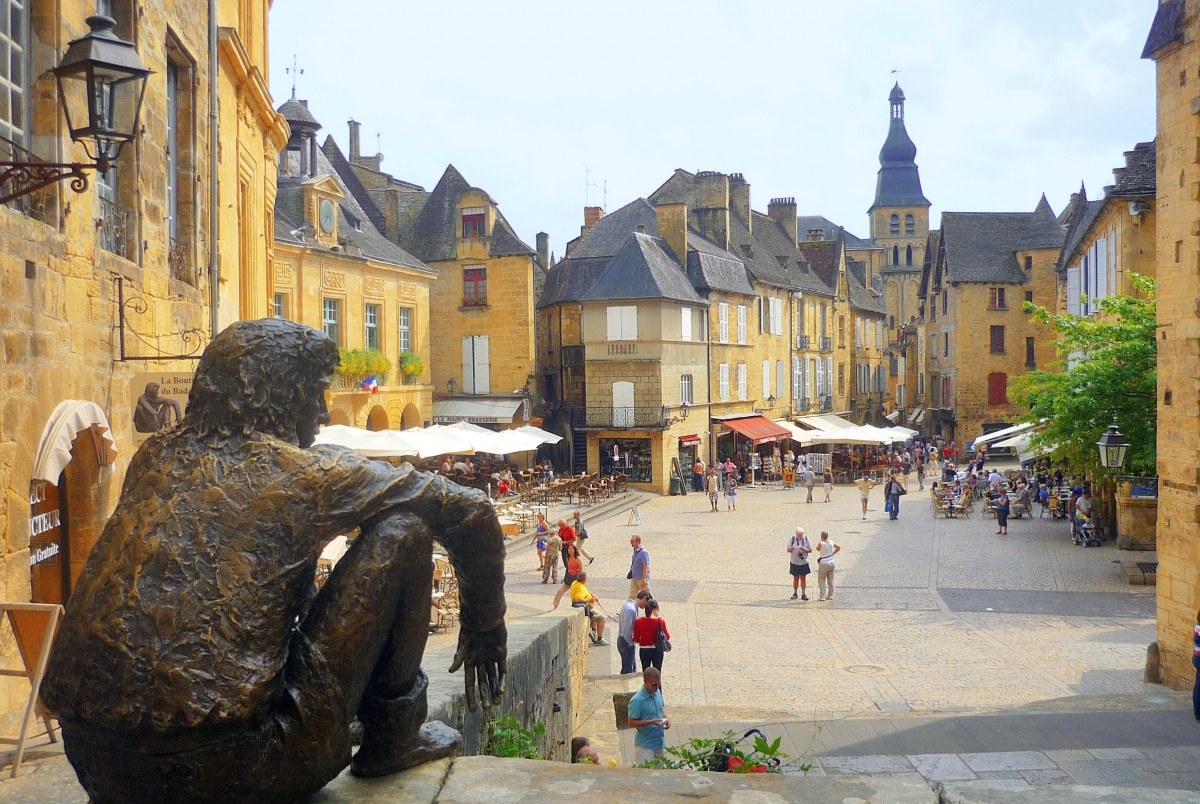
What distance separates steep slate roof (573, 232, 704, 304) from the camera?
35188mm

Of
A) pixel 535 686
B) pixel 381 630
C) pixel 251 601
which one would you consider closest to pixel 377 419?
pixel 535 686

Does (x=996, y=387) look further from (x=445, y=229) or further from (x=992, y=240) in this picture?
(x=445, y=229)

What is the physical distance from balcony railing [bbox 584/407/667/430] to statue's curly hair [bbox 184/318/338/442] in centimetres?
3213

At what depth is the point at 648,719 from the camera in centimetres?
743

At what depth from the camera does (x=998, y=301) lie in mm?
51625

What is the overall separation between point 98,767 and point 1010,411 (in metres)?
53.3

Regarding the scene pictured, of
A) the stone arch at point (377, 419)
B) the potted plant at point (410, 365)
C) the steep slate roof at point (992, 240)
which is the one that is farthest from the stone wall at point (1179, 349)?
the steep slate roof at point (992, 240)

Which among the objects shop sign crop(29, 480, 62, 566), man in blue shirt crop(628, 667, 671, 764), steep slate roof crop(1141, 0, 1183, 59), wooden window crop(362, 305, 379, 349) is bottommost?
man in blue shirt crop(628, 667, 671, 764)

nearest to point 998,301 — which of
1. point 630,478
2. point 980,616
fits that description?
point 630,478

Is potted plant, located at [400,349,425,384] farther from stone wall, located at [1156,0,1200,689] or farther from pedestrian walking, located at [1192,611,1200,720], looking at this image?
pedestrian walking, located at [1192,611,1200,720]

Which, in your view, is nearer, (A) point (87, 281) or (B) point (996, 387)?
(A) point (87, 281)

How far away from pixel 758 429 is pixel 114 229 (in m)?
34.3

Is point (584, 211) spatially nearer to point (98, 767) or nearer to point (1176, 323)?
point (1176, 323)

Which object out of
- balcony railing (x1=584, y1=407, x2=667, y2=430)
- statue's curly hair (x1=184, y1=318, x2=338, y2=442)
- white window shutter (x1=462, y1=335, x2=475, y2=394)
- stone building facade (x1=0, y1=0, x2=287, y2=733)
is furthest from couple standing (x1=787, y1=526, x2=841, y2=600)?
white window shutter (x1=462, y1=335, x2=475, y2=394)
